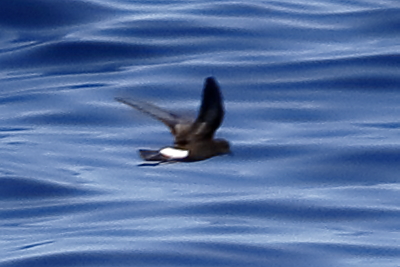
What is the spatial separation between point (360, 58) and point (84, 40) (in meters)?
3.75

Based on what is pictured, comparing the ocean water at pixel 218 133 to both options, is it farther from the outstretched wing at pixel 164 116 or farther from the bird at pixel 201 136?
the bird at pixel 201 136

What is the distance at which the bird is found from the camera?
25.1 feet

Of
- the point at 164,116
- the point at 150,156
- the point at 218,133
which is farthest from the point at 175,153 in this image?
the point at 218,133

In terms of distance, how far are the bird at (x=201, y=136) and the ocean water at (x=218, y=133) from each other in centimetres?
79

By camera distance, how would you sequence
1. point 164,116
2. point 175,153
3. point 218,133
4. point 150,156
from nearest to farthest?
point 175,153 < point 150,156 < point 164,116 < point 218,133

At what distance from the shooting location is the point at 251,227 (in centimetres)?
1175

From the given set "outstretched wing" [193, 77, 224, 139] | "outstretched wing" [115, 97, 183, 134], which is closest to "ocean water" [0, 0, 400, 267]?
"outstretched wing" [115, 97, 183, 134]

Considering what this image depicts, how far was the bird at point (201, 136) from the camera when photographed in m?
7.64

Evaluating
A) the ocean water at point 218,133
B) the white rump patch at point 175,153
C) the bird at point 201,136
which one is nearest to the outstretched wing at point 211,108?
the bird at point 201,136

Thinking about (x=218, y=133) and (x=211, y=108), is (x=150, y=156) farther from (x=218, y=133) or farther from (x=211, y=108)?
(x=218, y=133)

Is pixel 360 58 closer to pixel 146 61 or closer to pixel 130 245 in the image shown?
pixel 146 61

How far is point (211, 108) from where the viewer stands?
7.70 m

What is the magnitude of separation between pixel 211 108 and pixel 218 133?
294 inches

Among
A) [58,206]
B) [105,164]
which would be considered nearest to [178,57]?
[105,164]
